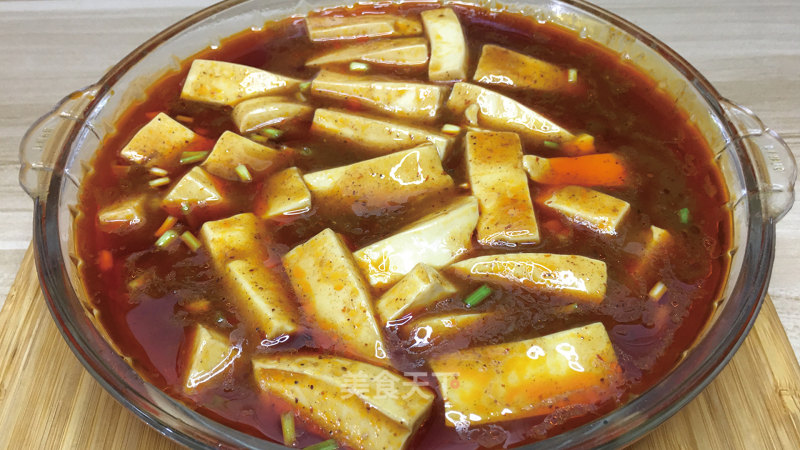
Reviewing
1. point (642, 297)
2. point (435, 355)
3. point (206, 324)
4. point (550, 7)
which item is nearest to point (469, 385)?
point (435, 355)

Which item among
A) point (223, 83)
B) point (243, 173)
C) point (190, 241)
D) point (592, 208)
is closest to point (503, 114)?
point (592, 208)

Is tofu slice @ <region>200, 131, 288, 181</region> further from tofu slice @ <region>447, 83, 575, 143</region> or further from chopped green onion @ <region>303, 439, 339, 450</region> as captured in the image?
chopped green onion @ <region>303, 439, 339, 450</region>

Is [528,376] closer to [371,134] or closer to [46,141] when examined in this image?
[371,134]

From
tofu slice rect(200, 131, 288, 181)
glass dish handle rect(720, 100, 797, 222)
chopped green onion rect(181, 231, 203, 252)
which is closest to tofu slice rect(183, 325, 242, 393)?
chopped green onion rect(181, 231, 203, 252)

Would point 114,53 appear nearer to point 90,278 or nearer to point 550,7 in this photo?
point 90,278

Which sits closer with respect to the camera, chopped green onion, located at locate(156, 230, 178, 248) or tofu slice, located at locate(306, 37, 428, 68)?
chopped green onion, located at locate(156, 230, 178, 248)

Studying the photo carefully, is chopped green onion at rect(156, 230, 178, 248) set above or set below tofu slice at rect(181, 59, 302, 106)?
below
